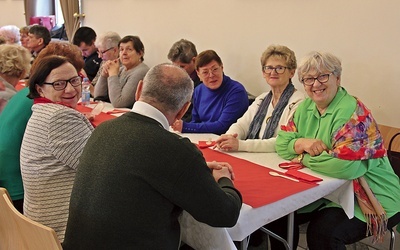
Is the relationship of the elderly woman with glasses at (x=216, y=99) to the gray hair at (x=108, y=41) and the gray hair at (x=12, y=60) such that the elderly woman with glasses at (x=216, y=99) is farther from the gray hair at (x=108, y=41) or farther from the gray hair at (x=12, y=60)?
the gray hair at (x=108, y=41)

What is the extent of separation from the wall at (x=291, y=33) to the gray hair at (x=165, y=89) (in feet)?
6.16

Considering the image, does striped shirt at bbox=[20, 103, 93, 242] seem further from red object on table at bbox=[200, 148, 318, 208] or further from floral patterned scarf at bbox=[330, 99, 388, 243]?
floral patterned scarf at bbox=[330, 99, 388, 243]

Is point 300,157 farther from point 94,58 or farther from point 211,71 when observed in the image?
point 94,58

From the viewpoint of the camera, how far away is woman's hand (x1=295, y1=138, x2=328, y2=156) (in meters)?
2.11

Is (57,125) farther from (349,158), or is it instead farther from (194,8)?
(194,8)

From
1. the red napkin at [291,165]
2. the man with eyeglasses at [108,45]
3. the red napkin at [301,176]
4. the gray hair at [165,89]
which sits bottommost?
the red napkin at [291,165]

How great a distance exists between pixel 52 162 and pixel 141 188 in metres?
0.56

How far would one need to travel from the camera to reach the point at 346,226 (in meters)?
2.08

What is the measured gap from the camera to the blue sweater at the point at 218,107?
10.0 ft

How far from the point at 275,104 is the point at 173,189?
1.54m

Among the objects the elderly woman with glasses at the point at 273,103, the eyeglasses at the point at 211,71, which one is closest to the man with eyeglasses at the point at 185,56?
the eyeglasses at the point at 211,71

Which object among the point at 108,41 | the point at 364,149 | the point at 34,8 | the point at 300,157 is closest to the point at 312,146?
the point at 300,157

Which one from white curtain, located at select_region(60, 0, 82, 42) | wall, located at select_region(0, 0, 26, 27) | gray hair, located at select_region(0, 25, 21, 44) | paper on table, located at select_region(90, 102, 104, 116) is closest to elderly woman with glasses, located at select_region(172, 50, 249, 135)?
paper on table, located at select_region(90, 102, 104, 116)

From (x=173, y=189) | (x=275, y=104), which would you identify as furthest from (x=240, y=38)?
(x=173, y=189)
